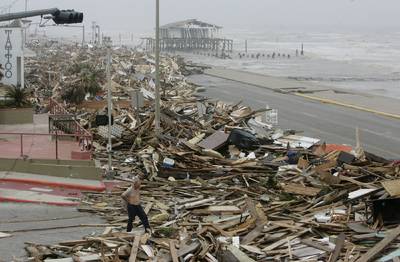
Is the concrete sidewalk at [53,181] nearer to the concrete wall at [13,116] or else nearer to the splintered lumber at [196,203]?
the splintered lumber at [196,203]

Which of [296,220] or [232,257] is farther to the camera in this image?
[296,220]

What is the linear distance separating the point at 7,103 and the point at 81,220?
11.2 m

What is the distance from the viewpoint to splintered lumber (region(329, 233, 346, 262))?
35.9ft

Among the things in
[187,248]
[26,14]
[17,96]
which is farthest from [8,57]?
[187,248]

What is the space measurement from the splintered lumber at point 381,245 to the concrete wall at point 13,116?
16179 millimetres

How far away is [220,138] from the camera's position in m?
22.1

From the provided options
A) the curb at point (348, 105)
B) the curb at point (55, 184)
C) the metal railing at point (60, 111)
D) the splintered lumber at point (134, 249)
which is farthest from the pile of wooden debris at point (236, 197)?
the curb at point (348, 105)

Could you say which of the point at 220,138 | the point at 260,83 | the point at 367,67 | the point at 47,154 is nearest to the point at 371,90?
the point at 260,83

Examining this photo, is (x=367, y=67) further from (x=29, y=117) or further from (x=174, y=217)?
(x=174, y=217)

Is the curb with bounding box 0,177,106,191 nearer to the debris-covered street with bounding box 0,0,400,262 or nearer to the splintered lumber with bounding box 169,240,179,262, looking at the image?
the debris-covered street with bounding box 0,0,400,262

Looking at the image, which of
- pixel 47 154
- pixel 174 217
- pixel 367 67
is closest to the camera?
pixel 174 217

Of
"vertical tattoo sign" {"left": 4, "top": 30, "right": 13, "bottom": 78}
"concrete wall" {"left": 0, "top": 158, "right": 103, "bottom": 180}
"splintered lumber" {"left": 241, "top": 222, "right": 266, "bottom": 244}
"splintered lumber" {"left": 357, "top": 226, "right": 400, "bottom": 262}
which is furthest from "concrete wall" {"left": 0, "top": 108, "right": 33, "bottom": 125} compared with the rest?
"splintered lumber" {"left": 357, "top": 226, "right": 400, "bottom": 262}

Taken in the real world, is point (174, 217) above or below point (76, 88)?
below

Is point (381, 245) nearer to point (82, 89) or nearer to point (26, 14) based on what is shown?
point (26, 14)
